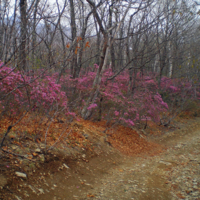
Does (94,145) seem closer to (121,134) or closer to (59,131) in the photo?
(59,131)

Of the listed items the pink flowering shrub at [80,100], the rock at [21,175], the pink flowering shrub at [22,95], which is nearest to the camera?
the rock at [21,175]

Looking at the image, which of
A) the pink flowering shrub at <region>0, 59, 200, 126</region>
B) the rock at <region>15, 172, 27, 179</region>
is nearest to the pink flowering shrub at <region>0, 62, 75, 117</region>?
the pink flowering shrub at <region>0, 59, 200, 126</region>

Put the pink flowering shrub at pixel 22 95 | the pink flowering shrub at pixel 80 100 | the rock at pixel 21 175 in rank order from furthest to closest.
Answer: the pink flowering shrub at pixel 80 100 → the pink flowering shrub at pixel 22 95 → the rock at pixel 21 175

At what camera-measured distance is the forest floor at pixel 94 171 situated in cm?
343

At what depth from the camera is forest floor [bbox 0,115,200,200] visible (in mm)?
3430

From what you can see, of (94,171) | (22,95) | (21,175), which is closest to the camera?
(21,175)

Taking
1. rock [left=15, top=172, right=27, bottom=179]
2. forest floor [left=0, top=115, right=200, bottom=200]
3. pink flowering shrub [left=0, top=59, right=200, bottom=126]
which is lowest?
forest floor [left=0, top=115, right=200, bottom=200]

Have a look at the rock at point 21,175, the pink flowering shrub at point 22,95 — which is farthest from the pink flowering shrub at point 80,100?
the rock at point 21,175

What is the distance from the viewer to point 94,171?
16.4 ft

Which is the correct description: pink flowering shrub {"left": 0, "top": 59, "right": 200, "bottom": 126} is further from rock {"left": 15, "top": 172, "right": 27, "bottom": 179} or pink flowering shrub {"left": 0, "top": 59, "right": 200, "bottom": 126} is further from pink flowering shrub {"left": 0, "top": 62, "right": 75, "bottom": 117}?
rock {"left": 15, "top": 172, "right": 27, "bottom": 179}

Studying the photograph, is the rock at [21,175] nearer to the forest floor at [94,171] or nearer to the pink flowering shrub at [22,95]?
the forest floor at [94,171]

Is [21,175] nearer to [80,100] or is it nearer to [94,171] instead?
[94,171]

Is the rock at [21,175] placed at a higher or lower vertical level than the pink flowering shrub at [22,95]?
lower

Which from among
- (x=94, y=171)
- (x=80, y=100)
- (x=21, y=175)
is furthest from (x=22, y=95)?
(x=80, y=100)
